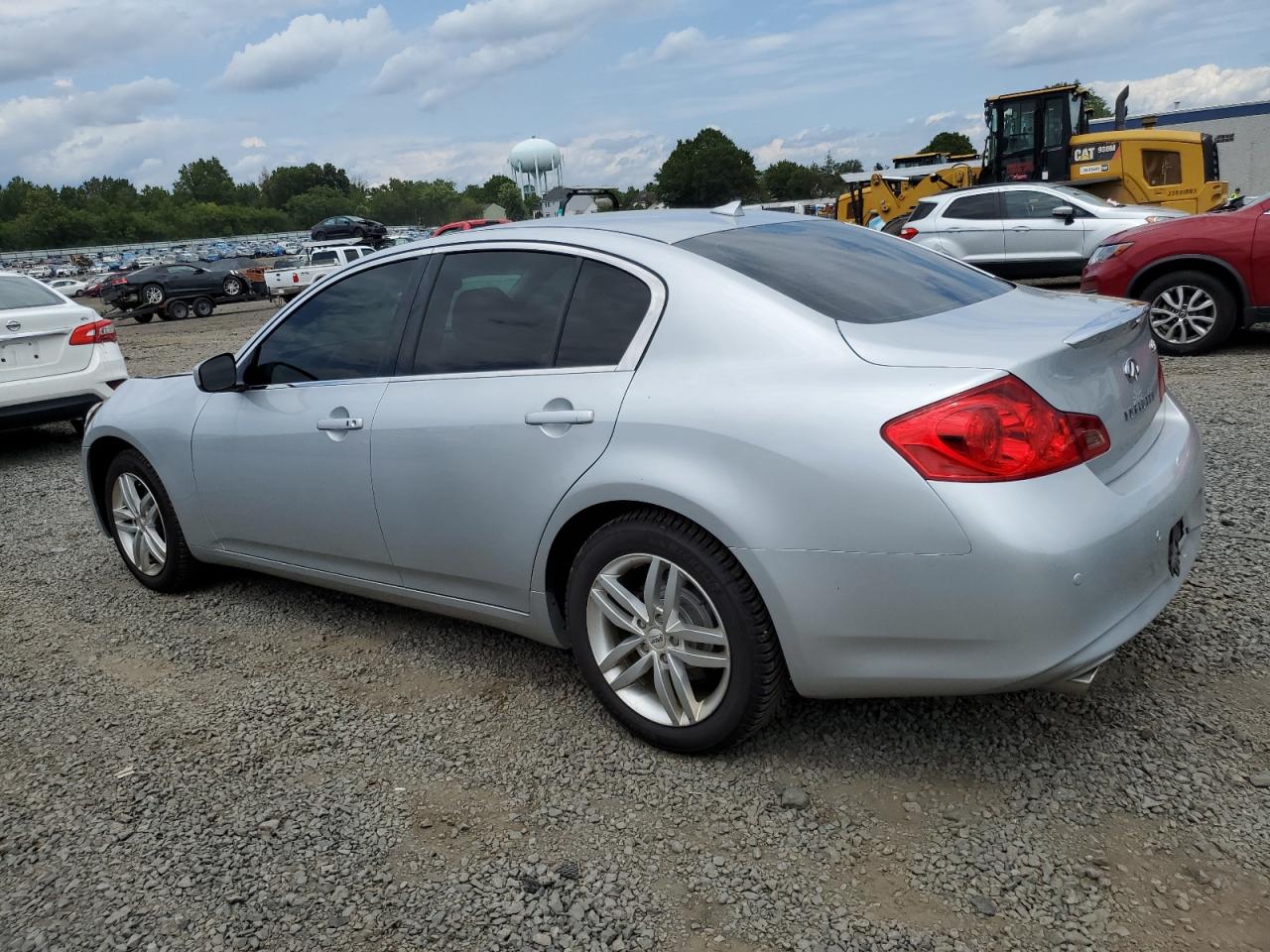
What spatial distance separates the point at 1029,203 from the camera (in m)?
14.2

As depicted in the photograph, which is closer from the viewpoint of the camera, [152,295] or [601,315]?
[601,315]

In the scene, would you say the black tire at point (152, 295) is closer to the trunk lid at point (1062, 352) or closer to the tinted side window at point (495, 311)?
the tinted side window at point (495, 311)

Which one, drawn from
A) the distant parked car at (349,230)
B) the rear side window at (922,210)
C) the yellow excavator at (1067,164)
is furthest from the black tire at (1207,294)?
the distant parked car at (349,230)

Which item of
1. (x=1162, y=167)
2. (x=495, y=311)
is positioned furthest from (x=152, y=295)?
(x=495, y=311)

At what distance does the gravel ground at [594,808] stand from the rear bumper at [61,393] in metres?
4.70

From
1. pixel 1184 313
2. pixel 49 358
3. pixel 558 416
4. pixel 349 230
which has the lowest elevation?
pixel 1184 313

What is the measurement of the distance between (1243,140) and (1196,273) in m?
30.4

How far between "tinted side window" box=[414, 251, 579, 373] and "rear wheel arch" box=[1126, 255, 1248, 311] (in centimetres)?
681

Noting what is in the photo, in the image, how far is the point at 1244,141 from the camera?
1293 inches

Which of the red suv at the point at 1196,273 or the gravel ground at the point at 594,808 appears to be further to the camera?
the red suv at the point at 1196,273

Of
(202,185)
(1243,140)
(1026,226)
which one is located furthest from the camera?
(202,185)

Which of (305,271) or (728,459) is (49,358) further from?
(305,271)

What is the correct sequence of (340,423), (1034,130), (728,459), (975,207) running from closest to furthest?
(728,459), (340,423), (975,207), (1034,130)

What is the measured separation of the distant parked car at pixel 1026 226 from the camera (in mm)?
13719
